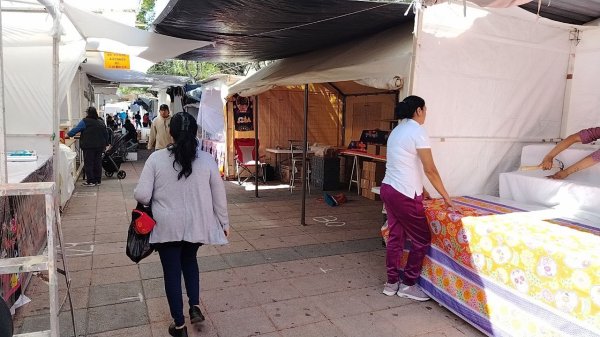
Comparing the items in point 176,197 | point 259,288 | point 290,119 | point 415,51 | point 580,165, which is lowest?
point 259,288

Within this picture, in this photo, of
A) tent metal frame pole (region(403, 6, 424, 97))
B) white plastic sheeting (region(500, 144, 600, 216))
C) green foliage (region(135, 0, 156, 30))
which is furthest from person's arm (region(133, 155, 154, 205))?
green foliage (region(135, 0, 156, 30))

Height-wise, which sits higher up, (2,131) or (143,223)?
(2,131)

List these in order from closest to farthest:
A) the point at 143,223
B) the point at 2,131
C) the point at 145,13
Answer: the point at 2,131 → the point at 143,223 → the point at 145,13

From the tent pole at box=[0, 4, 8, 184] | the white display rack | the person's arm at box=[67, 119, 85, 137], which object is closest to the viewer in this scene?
the white display rack

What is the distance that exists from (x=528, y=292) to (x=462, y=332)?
660mm

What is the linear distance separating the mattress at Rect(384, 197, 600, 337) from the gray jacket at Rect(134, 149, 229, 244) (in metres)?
1.85

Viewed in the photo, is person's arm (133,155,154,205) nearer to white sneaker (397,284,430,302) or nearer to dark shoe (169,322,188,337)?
dark shoe (169,322,188,337)

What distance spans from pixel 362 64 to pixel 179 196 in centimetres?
305

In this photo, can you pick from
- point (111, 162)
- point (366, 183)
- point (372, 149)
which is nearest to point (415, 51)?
point (372, 149)

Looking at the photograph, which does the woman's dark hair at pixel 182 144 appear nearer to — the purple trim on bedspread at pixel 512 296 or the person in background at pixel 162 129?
the purple trim on bedspread at pixel 512 296

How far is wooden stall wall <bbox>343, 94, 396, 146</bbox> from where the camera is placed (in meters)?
8.41

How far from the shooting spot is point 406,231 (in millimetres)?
3557

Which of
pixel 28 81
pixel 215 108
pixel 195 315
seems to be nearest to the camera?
pixel 195 315

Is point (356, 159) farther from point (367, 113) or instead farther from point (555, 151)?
point (555, 151)
